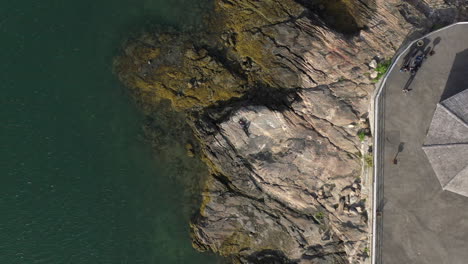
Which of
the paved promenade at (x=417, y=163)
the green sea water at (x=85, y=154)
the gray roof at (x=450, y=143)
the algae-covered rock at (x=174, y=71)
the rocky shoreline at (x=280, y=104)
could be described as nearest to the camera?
the gray roof at (x=450, y=143)

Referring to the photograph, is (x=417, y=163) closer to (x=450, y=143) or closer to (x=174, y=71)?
(x=450, y=143)

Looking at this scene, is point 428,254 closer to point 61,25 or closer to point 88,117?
point 88,117

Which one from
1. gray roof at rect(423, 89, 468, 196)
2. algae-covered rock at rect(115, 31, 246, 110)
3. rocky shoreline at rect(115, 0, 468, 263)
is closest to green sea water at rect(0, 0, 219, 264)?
algae-covered rock at rect(115, 31, 246, 110)

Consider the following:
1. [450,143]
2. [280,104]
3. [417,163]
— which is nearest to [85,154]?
[280,104]

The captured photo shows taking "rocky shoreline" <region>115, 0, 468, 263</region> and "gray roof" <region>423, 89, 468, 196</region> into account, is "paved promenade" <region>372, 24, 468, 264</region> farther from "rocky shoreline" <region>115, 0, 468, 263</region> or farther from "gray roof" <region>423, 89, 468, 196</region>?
"gray roof" <region>423, 89, 468, 196</region>

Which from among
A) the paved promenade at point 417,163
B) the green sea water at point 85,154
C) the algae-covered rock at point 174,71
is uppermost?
the paved promenade at point 417,163

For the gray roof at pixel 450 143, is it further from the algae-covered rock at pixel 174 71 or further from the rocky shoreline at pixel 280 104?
the algae-covered rock at pixel 174 71

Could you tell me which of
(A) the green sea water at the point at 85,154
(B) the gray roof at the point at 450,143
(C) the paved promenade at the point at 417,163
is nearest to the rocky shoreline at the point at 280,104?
(C) the paved promenade at the point at 417,163
